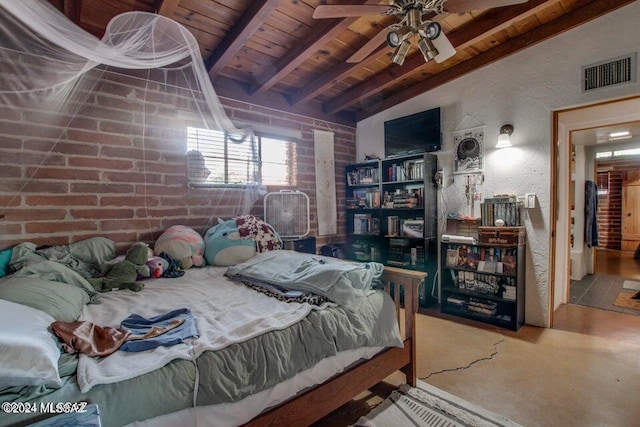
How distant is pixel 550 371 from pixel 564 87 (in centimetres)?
238

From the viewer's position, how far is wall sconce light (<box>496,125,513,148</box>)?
2961mm

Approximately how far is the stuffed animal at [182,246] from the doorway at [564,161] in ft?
10.5

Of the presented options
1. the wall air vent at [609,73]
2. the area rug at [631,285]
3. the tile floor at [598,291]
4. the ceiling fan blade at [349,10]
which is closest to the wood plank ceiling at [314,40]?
the ceiling fan blade at [349,10]

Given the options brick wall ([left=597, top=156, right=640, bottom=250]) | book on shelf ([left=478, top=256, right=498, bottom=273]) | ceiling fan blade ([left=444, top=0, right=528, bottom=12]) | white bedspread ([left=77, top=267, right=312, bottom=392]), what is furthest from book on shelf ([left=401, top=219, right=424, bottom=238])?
brick wall ([left=597, top=156, right=640, bottom=250])

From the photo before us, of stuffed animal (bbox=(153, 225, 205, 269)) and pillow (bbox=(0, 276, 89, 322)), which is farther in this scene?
stuffed animal (bbox=(153, 225, 205, 269))

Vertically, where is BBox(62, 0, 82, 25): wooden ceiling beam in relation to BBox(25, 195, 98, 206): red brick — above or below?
above

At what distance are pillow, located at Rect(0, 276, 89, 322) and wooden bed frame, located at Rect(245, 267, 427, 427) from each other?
91cm

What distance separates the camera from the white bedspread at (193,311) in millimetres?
946

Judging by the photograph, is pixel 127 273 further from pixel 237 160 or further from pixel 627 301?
pixel 627 301

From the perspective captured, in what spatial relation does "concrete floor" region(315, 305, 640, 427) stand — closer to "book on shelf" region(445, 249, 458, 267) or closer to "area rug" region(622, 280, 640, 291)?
"book on shelf" region(445, 249, 458, 267)

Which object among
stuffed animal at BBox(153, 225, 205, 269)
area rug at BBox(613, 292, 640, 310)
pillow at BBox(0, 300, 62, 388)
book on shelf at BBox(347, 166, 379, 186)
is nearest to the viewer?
pillow at BBox(0, 300, 62, 388)

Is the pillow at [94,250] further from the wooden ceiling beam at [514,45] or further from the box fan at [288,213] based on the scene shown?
the wooden ceiling beam at [514,45]

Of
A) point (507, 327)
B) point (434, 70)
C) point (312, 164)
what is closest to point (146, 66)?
point (312, 164)

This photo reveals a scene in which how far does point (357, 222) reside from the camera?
13.4ft
